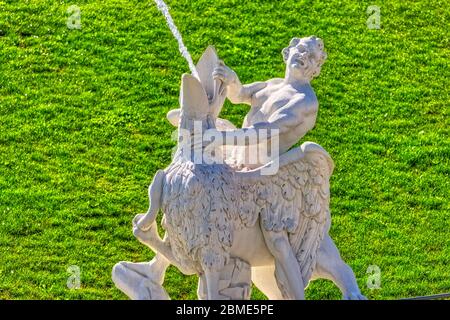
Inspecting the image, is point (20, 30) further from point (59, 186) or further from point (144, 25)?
point (59, 186)

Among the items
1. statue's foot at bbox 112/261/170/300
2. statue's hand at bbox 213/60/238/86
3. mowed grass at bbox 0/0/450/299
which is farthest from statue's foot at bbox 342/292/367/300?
mowed grass at bbox 0/0/450/299

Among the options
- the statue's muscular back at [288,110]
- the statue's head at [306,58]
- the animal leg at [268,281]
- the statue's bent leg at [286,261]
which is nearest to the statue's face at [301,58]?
the statue's head at [306,58]

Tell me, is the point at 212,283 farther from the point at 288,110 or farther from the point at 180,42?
the point at 180,42

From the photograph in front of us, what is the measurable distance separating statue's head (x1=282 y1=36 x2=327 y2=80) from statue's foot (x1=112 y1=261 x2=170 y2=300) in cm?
212

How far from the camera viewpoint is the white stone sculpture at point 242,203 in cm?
1272

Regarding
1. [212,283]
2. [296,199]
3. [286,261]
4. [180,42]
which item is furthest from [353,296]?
[180,42]

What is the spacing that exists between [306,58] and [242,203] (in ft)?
4.56

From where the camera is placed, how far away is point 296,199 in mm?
13016

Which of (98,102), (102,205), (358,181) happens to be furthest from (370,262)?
(98,102)

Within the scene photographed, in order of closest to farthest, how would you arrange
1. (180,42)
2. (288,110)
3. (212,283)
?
1. (212,283)
2. (288,110)
3. (180,42)

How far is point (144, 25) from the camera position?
71.7ft

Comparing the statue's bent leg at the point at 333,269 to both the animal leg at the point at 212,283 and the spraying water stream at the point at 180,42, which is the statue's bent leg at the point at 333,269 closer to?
the animal leg at the point at 212,283

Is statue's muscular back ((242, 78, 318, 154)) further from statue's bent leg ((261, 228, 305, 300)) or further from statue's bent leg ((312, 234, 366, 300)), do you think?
statue's bent leg ((312, 234, 366, 300))
